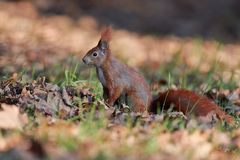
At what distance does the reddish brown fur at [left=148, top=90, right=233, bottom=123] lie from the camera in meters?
5.37

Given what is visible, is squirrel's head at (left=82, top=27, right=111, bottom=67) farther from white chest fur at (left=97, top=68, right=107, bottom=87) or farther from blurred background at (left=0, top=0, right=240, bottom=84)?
blurred background at (left=0, top=0, right=240, bottom=84)

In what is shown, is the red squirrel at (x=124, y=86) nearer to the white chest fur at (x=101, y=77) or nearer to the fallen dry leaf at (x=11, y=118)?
the white chest fur at (x=101, y=77)

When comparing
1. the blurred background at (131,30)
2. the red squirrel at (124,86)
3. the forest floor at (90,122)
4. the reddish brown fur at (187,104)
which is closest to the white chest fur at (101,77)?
the red squirrel at (124,86)

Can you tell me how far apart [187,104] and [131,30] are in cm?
756

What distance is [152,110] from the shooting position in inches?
231

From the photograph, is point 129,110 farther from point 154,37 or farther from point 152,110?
point 154,37

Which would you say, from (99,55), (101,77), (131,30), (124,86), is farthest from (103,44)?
(131,30)

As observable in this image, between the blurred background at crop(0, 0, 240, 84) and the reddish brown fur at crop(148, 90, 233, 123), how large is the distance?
2.18 meters

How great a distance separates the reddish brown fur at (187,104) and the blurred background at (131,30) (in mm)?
2181

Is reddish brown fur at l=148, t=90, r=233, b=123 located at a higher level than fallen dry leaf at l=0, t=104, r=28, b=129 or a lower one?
lower

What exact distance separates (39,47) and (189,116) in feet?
14.0

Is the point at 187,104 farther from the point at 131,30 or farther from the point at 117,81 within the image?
the point at 131,30

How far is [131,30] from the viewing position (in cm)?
1302

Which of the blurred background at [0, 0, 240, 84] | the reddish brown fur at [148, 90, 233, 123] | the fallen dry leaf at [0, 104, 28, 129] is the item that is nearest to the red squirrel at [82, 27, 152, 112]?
the reddish brown fur at [148, 90, 233, 123]
